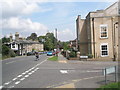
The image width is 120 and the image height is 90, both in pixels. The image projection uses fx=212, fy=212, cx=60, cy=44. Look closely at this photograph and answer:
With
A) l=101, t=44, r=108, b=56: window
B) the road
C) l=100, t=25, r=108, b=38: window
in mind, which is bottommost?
the road

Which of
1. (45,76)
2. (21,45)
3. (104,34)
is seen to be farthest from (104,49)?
(21,45)

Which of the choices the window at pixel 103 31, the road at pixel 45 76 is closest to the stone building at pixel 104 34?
the window at pixel 103 31

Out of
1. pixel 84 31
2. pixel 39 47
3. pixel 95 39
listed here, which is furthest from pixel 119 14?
pixel 39 47

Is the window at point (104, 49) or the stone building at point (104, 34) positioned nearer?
the stone building at point (104, 34)

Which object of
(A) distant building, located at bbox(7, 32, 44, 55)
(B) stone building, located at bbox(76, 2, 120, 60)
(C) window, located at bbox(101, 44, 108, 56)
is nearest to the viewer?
(B) stone building, located at bbox(76, 2, 120, 60)

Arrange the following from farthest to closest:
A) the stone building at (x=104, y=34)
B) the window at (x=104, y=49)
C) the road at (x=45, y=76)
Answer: the window at (x=104, y=49), the stone building at (x=104, y=34), the road at (x=45, y=76)

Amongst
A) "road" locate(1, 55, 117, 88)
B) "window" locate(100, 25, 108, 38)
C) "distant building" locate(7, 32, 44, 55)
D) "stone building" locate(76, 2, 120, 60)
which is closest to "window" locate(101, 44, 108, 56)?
"stone building" locate(76, 2, 120, 60)

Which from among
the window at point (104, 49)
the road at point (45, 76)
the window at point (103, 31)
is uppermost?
the window at point (103, 31)

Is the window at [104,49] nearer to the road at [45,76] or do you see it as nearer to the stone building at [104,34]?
the stone building at [104,34]

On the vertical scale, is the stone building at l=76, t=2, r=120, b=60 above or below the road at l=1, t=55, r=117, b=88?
above

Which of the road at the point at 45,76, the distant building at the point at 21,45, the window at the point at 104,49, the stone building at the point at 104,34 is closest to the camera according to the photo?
the road at the point at 45,76

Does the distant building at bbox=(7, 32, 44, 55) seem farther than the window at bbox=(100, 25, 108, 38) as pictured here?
Yes

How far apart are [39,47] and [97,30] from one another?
88.9 m

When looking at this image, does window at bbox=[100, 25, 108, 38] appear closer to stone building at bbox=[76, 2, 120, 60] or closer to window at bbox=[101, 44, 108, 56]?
stone building at bbox=[76, 2, 120, 60]
